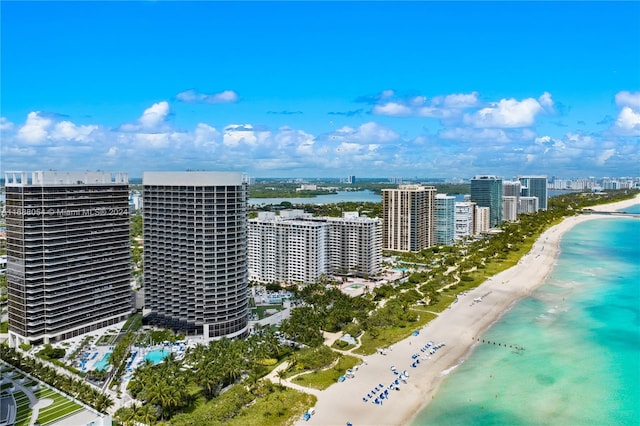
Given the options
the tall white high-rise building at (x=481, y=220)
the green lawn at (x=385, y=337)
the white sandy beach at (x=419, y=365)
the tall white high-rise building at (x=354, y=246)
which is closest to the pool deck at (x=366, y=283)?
the tall white high-rise building at (x=354, y=246)

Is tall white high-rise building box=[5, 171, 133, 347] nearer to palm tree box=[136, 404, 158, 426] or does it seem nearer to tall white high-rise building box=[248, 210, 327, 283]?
palm tree box=[136, 404, 158, 426]

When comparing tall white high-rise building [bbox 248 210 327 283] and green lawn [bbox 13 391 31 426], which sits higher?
tall white high-rise building [bbox 248 210 327 283]

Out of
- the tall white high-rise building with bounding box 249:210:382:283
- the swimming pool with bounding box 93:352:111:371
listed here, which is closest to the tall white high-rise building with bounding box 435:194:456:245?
the tall white high-rise building with bounding box 249:210:382:283

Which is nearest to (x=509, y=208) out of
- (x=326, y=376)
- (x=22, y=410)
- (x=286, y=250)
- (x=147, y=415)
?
(x=286, y=250)

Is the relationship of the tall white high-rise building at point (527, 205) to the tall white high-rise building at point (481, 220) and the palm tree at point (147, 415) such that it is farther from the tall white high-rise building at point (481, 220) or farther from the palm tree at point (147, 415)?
the palm tree at point (147, 415)

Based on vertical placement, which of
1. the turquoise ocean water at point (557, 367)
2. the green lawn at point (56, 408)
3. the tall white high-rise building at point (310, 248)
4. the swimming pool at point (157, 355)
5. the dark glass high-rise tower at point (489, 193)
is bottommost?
the turquoise ocean water at point (557, 367)

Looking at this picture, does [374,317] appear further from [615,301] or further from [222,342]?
[615,301]

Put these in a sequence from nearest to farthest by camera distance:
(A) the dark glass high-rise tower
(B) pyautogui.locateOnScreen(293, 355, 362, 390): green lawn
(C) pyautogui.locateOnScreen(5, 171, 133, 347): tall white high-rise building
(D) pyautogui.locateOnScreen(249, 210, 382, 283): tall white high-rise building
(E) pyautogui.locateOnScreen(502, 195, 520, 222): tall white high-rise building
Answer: (B) pyautogui.locateOnScreen(293, 355, 362, 390): green lawn → (C) pyautogui.locateOnScreen(5, 171, 133, 347): tall white high-rise building → (D) pyautogui.locateOnScreen(249, 210, 382, 283): tall white high-rise building → (A) the dark glass high-rise tower → (E) pyautogui.locateOnScreen(502, 195, 520, 222): tall white high-rise building
